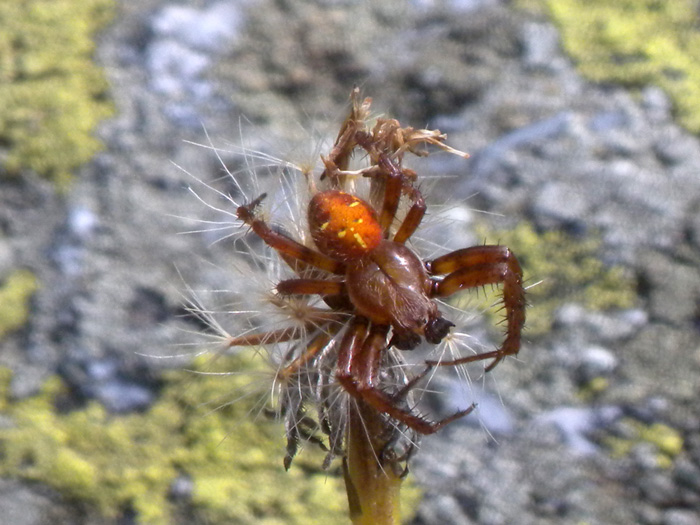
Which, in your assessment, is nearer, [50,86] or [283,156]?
[283,156]

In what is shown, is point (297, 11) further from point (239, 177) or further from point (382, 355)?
point (382, 355)

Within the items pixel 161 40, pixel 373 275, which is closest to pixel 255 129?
pixel 161 40

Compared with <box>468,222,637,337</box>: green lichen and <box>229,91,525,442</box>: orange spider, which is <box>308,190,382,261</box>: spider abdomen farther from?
<box>468,222,637,337</box>: green lichen

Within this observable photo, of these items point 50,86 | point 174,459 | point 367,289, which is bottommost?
point 174,459

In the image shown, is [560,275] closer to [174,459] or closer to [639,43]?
[639,43]

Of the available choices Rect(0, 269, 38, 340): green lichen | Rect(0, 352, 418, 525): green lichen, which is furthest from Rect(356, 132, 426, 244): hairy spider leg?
Rect(0, 269, 38, 340): green lichen

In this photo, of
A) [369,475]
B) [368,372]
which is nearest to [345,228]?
[368,372]

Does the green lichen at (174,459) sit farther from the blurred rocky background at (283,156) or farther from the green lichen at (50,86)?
the green lichen at (50,86)

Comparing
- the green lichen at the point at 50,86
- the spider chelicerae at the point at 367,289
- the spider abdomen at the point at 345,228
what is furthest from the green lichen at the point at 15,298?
the spider abdomen at the point at 345,228
